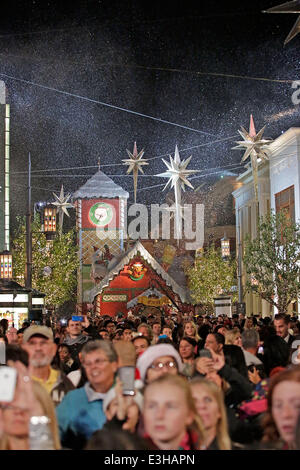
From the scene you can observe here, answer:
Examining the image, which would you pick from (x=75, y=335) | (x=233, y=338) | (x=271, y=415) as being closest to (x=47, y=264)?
(x=75, y=335)

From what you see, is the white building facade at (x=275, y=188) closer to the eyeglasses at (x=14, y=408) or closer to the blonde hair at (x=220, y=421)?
the blonde hair at (x=220, y=421)

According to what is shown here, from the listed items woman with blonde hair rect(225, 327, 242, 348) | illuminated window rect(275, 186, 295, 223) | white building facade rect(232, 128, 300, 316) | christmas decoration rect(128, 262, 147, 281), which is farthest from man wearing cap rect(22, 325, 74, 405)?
christmas decoration rect(128, 262, 147, 281)

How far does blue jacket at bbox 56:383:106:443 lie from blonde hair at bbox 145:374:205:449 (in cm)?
108

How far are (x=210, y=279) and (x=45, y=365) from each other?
48.6 meters

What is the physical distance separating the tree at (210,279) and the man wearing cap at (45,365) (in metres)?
48.0

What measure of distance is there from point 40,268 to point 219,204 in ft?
127

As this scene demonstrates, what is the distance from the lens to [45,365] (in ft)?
22.7

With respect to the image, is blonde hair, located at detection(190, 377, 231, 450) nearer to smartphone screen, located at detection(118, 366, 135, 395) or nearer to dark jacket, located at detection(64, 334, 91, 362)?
smartphone screen, located at detection(118, 366, 135, 395)

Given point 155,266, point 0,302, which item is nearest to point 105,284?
point 155,266

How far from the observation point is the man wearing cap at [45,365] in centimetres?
666

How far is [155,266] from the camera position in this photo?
155 ft

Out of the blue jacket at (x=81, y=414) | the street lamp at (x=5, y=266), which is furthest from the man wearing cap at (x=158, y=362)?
the street lamp at (x=5, y=266)
